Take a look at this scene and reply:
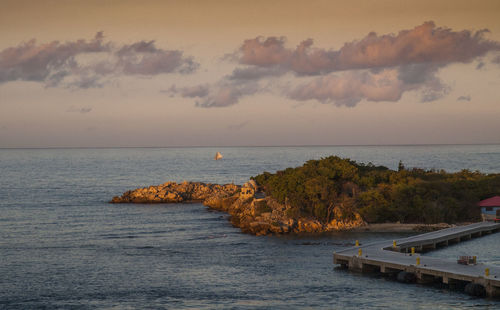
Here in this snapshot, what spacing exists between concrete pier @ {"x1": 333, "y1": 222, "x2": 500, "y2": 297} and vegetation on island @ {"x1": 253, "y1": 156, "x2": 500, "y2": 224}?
9.84 m

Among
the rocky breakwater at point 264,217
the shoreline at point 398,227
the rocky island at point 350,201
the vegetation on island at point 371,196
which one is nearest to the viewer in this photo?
the rocky breakwater at point 264,217

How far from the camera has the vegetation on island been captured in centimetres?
7188

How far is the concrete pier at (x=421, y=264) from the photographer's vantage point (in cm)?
4031

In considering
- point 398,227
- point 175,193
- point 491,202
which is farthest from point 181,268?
point 175,193

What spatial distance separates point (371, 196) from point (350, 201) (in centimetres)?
298

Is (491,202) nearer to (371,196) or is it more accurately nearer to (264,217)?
(371,196)

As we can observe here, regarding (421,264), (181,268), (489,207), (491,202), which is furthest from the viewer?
(491,202)

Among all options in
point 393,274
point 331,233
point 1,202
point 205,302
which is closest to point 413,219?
point 331,233

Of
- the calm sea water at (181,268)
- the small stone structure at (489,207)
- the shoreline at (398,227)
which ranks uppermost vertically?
the small stone structure at (489,207)

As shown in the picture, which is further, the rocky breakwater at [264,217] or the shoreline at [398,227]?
the shoreline at [398,227]

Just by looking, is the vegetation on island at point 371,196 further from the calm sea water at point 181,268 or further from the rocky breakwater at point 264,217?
the calm sea water at point 181,268

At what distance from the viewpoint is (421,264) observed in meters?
45.1

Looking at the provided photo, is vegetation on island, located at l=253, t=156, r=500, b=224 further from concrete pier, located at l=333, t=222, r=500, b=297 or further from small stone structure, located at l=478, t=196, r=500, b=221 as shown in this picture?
concrete pier, located at l=333, t=222, r=500, b=297

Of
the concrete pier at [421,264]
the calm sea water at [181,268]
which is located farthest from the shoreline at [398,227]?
the concrete pier at [421,264]
